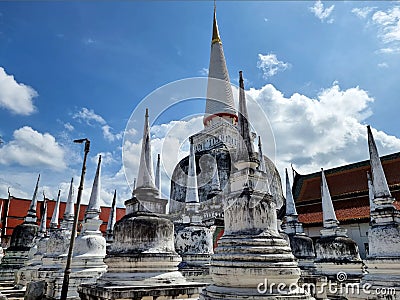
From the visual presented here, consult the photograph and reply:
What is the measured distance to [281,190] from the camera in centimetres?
3744

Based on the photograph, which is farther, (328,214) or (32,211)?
(32,211)

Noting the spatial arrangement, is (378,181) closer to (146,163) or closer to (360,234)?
(146,163)

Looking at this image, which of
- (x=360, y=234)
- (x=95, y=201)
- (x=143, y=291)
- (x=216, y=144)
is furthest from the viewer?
(x=216, y=144)

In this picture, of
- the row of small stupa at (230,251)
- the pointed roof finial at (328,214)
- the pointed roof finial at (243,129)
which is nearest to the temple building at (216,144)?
the row of small stupa at (230,251)

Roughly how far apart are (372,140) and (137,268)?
9505 millimetres

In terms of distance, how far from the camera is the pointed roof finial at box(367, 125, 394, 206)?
34.6ft

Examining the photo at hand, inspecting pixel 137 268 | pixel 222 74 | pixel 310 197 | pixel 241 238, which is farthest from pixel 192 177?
pixel 222 74

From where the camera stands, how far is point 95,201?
44.6ft

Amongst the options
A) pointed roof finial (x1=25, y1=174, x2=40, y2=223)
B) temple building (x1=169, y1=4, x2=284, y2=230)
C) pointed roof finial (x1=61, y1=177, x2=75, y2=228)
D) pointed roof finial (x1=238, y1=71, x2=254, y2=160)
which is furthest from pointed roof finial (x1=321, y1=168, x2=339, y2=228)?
pointed roof finial (x1=25, y1=174, x2=40, y2=223)

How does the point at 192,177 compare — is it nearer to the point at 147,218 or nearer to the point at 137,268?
the point at 147,218

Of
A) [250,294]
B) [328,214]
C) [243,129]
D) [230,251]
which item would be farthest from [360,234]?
[250,294]

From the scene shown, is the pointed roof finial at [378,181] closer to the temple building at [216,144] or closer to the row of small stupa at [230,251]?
the row of small stupa at [230,251]

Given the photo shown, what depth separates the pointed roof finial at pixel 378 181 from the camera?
10.6 meters

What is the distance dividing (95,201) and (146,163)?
14.3ft
